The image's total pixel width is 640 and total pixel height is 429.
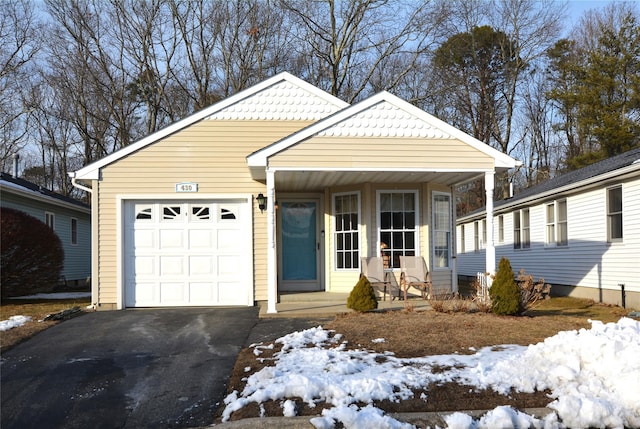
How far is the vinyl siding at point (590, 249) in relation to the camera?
11.8m

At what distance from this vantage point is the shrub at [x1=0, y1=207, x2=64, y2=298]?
12977 millimetres

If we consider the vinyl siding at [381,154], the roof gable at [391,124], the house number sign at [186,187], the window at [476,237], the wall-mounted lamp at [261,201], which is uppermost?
the roof gable at [391,124]

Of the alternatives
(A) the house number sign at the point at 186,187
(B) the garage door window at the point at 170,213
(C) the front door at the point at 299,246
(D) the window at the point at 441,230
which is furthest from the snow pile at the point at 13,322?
(D) the window at the point at 441,230

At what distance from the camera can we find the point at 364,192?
12.1 m

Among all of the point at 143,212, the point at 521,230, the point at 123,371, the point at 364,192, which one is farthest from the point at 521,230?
the point at 123,371

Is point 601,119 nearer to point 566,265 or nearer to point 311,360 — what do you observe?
point 566,265

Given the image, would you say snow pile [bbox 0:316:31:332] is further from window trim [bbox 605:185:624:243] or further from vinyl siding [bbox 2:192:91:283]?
window trim [bbox 605:185:624:243]

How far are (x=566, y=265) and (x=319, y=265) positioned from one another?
695 cm

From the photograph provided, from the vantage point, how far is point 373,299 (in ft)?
31.7

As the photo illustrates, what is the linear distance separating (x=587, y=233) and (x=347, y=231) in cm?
610

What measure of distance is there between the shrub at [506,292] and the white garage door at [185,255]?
4.93 metres

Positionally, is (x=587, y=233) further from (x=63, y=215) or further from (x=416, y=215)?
(x=63, y=215)

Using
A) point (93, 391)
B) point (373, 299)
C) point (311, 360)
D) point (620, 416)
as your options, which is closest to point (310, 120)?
point (373, 299)

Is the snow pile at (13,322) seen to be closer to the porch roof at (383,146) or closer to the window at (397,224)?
the porch roof at (383,146)
